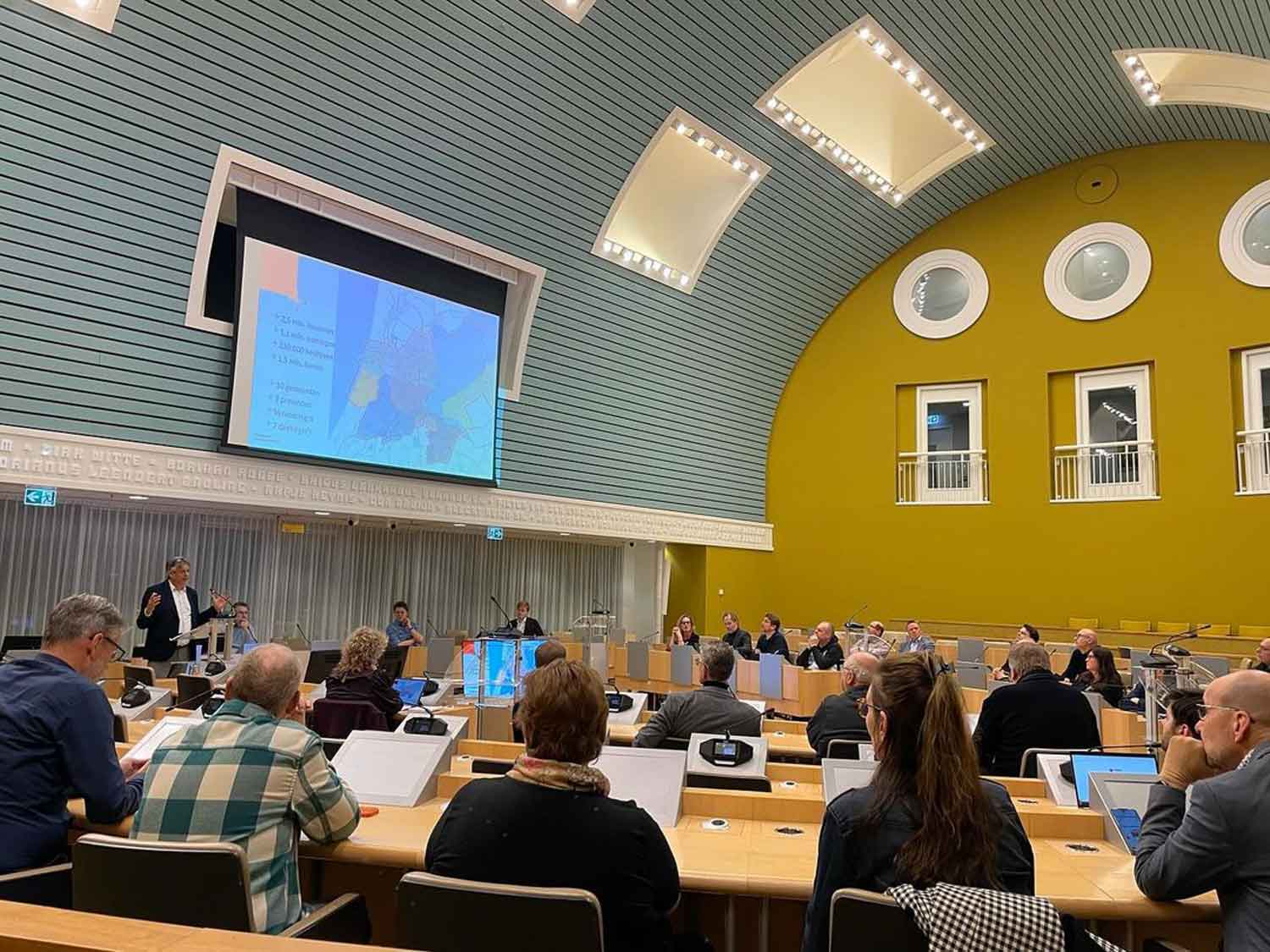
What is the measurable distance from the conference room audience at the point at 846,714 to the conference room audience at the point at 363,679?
2087 millimetres

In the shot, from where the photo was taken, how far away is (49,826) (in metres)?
2.41

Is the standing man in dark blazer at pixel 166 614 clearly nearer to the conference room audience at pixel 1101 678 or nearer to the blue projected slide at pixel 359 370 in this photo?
the blue projected slide at pixel 359 370

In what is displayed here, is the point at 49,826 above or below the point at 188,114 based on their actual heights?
below

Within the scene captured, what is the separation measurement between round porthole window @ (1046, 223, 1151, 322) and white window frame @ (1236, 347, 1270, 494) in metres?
1.64

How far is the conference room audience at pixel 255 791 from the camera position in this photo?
215cm

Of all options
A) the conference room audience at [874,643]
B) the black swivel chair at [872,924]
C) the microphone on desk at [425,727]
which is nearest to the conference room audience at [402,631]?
the conference room audience at [874,643]

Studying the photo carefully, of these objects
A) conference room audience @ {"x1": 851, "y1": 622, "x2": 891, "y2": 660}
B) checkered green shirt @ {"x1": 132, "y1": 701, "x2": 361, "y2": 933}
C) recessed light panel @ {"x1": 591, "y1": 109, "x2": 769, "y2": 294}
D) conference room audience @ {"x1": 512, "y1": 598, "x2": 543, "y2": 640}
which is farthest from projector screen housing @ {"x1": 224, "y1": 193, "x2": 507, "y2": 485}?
checkered green shirt @ {"x1": 132, "y1": 701, "x2": 361, "y2": 933}

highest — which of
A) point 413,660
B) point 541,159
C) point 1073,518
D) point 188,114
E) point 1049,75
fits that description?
point 1049,75

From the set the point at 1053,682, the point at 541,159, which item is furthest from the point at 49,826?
the point at 541,159

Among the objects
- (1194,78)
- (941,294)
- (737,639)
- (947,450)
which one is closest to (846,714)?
(737,639)

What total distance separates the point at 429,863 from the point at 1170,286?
12.9m

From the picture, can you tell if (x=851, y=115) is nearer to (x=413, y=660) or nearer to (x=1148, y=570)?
(x=1148, y=570)

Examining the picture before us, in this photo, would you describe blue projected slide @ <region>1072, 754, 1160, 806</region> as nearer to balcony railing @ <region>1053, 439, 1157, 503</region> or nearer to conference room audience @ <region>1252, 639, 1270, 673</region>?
conference room audience @ <region>1252, 639, 1270, 673</region>

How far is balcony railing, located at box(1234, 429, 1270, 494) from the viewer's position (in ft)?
36.9
